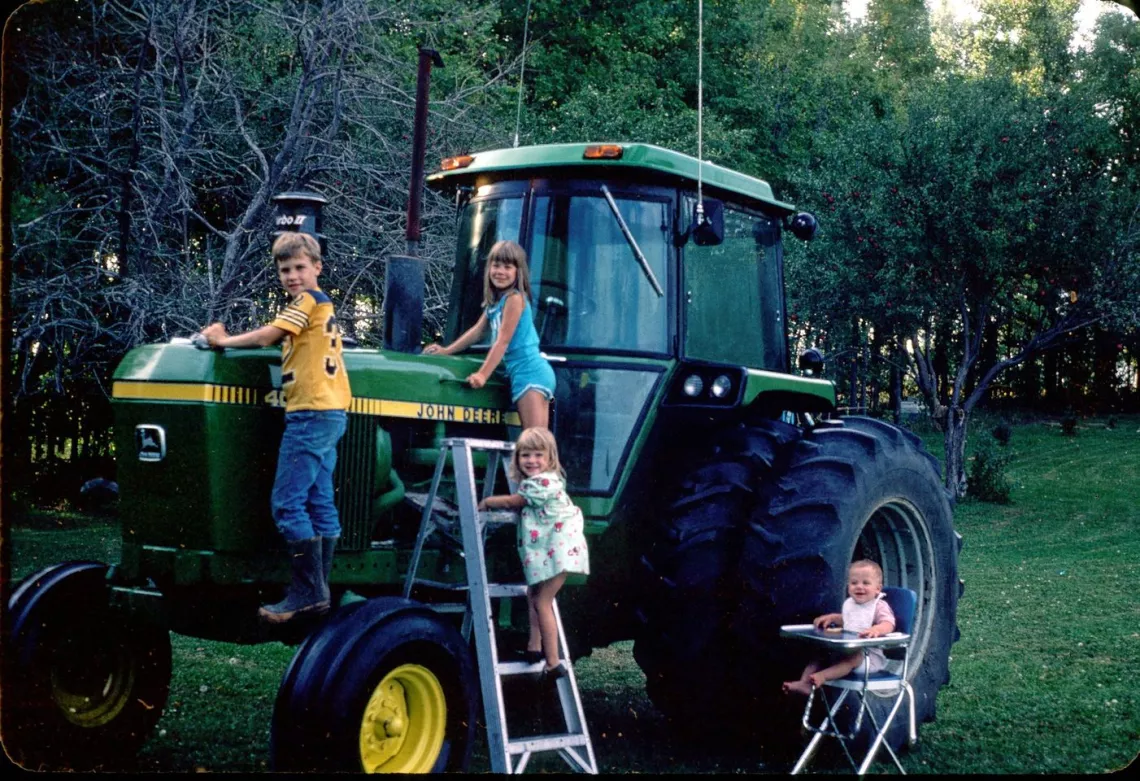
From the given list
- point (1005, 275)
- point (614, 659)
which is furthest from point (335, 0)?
point (1005, 275)

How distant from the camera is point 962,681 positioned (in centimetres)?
786

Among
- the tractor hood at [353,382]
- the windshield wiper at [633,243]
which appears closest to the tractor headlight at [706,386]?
the windshield wiper at [633,243]

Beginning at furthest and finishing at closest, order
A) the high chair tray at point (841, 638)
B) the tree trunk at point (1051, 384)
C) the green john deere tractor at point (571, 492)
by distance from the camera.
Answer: the tree trunk at point (1051, 384), the high chair tray at point (841, 638), the green john deere tractor at point (571, 492)

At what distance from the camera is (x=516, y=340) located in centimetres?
547

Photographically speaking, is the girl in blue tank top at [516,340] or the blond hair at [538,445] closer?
the blond hair at [538,445]

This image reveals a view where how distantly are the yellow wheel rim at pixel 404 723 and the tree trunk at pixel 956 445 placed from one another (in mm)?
17612

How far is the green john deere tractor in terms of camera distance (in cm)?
474

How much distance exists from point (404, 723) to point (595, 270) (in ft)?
7.69

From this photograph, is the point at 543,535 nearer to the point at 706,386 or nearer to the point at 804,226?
the point at 706,386

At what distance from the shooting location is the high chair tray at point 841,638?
534cm

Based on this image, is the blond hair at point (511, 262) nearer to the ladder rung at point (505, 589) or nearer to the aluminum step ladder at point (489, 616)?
the aluminum step ladder at point (489, 616)

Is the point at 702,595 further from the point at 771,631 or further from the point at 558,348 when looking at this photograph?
the point at 558,348

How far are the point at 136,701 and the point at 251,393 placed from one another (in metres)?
1.70

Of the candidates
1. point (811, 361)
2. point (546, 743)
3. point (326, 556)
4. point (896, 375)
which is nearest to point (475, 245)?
point (326, 556)
